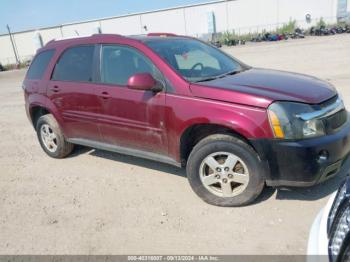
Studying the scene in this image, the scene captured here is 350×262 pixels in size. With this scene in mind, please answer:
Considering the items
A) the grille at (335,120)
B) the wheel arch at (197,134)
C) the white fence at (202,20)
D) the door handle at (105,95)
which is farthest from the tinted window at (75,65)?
the white fence at (202,20)

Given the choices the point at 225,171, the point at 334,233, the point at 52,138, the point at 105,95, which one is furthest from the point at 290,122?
the point at 52,138

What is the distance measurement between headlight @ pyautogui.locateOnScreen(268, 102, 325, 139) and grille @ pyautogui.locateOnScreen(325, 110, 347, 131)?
0.51 feet

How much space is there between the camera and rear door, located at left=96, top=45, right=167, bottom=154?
13.1 ft

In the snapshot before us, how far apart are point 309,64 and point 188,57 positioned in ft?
34.2

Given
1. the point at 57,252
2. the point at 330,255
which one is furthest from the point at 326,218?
the point at 57,252

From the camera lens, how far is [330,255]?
71.2 inches

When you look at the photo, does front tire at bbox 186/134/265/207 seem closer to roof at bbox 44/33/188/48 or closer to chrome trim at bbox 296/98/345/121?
chrome trim at bbox 296/98/345/121

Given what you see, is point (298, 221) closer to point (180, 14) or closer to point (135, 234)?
point (135, 234)

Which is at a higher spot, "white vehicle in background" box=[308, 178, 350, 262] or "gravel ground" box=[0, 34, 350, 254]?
"white vehicle in background" box=[308, 178, 350, 262]

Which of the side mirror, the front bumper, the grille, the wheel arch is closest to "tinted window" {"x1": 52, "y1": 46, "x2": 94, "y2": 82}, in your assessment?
the side mirror

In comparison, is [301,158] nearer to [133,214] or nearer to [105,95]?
[133,214]

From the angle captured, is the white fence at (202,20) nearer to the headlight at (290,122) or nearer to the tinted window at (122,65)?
the tinted window at (122,65)

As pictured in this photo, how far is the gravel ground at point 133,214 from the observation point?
3.22 metres

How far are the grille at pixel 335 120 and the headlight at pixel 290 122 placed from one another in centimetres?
15
